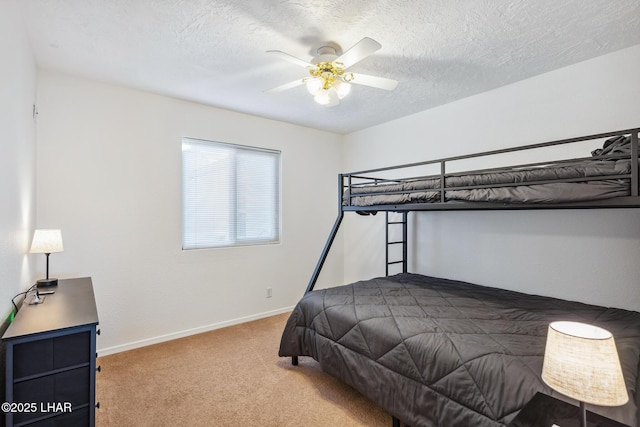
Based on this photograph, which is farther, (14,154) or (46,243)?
(46,243)

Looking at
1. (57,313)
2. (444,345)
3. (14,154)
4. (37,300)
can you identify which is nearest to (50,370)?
(57,313)

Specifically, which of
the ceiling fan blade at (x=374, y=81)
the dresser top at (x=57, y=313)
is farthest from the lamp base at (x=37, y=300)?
the ceiling fan blade at (x=374, y=81)

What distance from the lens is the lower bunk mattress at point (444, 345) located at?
1.39 m

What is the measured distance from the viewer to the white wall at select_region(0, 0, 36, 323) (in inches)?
58.1

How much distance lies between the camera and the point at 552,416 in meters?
1.10

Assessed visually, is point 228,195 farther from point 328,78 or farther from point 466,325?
point 466,325

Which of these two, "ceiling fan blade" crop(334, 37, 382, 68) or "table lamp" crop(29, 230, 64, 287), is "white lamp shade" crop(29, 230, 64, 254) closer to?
"table lamp" crop(29, 230, 64, 287)

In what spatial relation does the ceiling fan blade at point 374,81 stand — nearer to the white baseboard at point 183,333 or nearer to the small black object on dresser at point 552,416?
the small black object on dresser at point 552,416

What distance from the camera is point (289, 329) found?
8.34 ft

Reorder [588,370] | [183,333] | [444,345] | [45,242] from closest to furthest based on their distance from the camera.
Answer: [588,370]
[444,345]
[45,242]
[183,333]

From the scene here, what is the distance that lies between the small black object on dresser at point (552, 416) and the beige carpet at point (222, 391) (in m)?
1.00

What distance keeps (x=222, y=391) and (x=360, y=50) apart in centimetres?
247

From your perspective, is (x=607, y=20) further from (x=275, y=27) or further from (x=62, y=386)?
(x=62, y=386)

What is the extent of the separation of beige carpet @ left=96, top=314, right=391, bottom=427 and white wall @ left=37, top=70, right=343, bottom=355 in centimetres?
45
